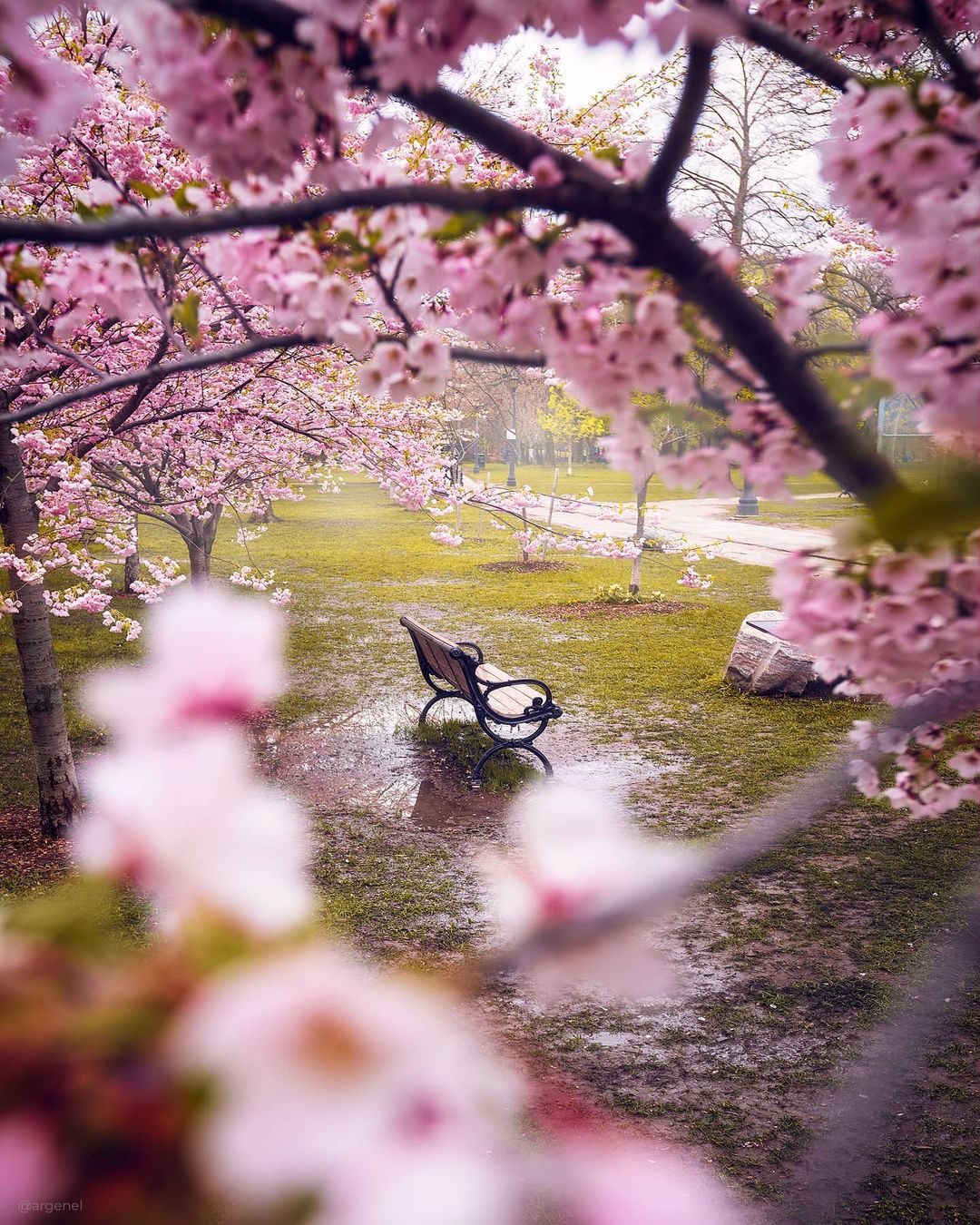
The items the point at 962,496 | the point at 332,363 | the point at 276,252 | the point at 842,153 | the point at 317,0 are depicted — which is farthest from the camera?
the point at 332,363

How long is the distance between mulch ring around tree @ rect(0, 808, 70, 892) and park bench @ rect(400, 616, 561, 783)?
115 inches

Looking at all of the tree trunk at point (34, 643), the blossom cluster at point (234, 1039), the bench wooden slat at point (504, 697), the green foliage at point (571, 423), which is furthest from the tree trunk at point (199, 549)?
the green foliage at point (571, 423)

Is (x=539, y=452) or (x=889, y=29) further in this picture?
(x=539, y=452)

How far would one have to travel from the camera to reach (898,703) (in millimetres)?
1774

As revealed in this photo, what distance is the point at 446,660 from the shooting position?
281 inches

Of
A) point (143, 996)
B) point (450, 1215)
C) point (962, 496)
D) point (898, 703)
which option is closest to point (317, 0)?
point (962, 496)

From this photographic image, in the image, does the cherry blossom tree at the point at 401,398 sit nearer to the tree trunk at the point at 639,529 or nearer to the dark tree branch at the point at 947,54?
the dark tree branch at the point at 947,54

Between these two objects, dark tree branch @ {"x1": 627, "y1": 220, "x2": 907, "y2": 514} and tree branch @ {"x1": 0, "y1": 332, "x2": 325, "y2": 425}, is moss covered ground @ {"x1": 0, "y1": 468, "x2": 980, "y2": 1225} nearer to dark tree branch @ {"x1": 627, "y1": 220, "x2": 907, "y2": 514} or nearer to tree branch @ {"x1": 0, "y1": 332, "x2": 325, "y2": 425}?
dark tree branch @ {"x1": 627, "y1": 220, "x2": 907, "y2": 514}

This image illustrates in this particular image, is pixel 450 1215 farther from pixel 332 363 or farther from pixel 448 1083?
pixel 332 363

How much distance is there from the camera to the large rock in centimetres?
883

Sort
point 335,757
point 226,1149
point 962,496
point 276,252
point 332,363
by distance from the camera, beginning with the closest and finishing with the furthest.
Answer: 1. point 226,1149
2. point 962,496
3. point 276,252
4. point 332,363
5. point 335,757

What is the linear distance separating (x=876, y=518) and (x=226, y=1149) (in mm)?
644

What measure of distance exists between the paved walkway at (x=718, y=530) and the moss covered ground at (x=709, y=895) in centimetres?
501

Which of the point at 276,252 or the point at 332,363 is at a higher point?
the point at 332,363
